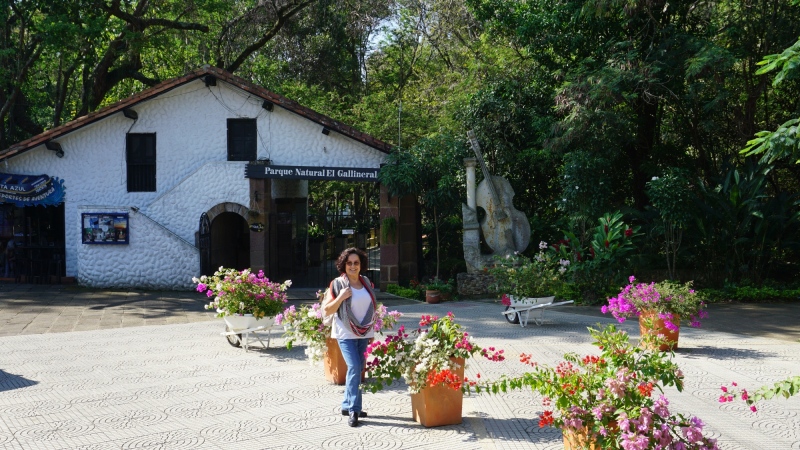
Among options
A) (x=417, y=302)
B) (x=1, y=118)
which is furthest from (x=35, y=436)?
(x=1, y=118)

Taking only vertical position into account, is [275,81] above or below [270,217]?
above

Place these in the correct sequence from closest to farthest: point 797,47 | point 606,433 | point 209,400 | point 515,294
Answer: point 606,433, point 209,400, point 797,47, point 515,294

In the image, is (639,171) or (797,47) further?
(639,171)

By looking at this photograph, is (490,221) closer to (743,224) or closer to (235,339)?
(743,224)

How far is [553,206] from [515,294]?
7441mm

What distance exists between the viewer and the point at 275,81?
2761 centimetres

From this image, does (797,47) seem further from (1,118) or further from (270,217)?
(1,118)

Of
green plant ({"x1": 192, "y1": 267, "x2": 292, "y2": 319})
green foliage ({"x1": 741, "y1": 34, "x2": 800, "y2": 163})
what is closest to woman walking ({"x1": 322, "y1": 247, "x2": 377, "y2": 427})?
green plant ({"x1": 192, "y1": 267, "x2": 292, "y2": 319})

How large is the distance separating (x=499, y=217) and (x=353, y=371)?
11.0m

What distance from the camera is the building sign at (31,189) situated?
781 inches

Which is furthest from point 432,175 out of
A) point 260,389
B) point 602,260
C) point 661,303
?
point 260,389

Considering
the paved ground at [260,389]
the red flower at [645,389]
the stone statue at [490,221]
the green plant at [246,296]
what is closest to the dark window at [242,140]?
the stone statue at [490,221]

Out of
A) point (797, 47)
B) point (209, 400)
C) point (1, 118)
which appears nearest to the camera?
point (209, 400)

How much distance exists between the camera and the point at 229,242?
892 inches
